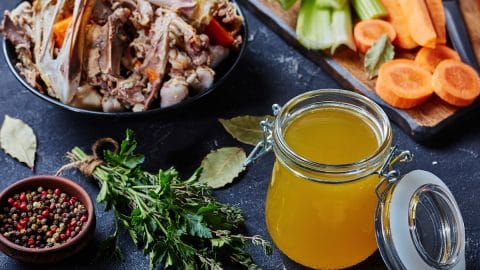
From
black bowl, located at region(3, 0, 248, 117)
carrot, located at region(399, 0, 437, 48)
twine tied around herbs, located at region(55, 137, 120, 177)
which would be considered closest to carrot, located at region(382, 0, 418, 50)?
carrot, located at region(399, 0, 437, 48)

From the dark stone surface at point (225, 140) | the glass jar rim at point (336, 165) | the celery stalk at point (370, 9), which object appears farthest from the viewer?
the celery stalk at point (370, 9)

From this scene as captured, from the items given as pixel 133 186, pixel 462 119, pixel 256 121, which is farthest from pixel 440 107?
pixel 133 186

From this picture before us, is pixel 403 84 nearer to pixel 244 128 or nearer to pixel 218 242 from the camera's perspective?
pixel 244 128

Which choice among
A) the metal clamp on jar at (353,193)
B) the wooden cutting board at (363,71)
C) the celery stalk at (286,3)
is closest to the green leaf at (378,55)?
the wooden cutting board at (363,71)

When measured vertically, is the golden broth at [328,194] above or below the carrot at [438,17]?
above

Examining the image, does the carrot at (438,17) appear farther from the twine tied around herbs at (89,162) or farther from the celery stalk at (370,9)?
the twine tied around herbs at (89,162)

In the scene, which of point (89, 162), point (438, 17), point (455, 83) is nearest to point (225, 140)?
point (89, 162)
